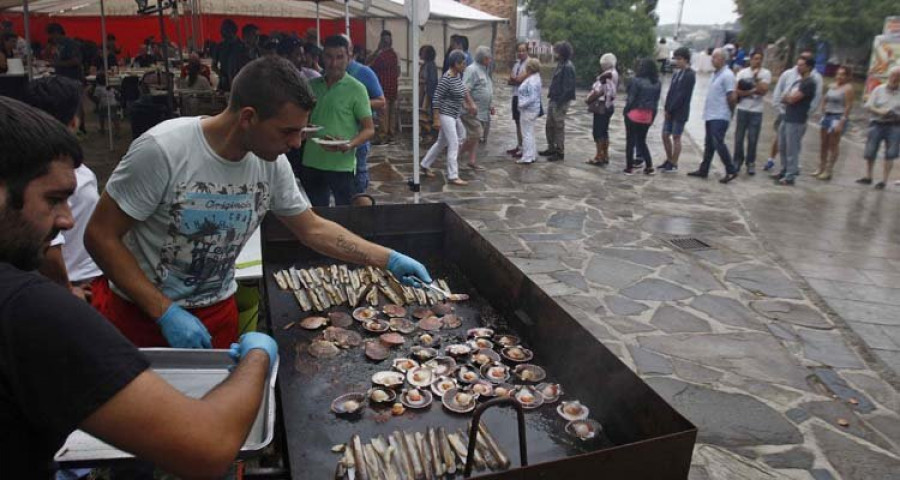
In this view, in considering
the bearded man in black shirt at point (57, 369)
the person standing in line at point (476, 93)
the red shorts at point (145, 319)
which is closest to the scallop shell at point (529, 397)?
the red shorts at point (145, 319)

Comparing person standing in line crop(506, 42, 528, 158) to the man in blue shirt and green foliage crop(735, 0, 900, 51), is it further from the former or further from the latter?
green foliage crop(735, 0, 900, 51)

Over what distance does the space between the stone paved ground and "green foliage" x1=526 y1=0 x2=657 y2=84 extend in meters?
16.2

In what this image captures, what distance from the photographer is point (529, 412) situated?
3057mm

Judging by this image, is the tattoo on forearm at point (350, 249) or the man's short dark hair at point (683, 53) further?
the man's short dark hair at point (683, 53)

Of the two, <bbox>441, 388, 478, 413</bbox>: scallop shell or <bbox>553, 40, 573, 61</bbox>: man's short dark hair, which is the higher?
<bbox>553, 40, 573, 61</bbox>: man's short dark hair

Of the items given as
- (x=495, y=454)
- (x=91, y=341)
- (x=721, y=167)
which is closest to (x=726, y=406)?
(x=495, y=454)

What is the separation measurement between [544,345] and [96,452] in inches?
91.5

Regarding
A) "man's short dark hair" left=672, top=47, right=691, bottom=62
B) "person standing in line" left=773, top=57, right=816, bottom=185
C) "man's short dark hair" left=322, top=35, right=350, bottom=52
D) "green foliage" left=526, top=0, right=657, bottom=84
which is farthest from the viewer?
"green foliage" left=526, top=0, right=657, bottom=84

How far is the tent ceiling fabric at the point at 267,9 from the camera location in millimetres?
15562

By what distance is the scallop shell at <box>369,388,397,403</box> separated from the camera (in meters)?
3.05

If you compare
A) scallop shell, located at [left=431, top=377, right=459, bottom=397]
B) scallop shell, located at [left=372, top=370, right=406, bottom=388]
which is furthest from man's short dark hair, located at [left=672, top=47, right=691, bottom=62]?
scallop shell, located at [left=372, top=370, right=406, bottom=388]

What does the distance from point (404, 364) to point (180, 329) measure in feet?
4.16

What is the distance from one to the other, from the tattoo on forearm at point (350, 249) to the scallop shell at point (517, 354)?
99 cm

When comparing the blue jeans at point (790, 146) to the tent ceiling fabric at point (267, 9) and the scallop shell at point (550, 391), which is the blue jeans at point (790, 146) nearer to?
the tent ceiling fabric at point (267, 9)
